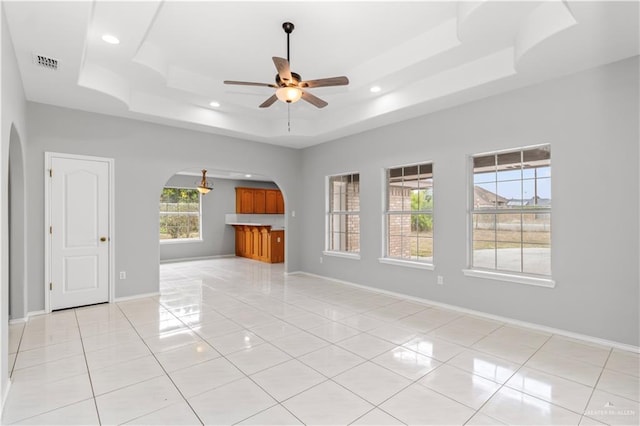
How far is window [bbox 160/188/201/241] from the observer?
9391 millimetres

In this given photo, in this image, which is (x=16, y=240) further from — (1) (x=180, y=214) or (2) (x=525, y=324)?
(2) (x=525, y=324)

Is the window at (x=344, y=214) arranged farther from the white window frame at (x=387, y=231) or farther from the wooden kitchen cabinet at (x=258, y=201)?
the wooden kitchen cabinet at (x=258, y=201)

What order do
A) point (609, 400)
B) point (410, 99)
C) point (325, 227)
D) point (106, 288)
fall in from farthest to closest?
point (325, 227)
point (106, 288)
point (410, 99)
point (609, 400)

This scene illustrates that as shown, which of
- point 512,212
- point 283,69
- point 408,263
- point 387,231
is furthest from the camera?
point 387,231

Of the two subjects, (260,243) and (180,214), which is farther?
(180,214)

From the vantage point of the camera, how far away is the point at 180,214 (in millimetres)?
9633

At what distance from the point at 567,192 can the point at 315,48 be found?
3154 mm

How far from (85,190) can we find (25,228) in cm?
84

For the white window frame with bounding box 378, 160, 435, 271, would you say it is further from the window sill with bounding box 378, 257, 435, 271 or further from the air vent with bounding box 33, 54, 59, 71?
the air vent with bounding box 33, 54, 59, 71

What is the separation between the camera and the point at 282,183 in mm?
6906

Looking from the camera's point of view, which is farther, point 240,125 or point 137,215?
point 240,125

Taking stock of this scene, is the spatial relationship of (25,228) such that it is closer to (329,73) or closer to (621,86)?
(329,73)

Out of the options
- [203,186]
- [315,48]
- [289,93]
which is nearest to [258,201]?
[203,186]

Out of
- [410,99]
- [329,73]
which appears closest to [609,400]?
[410,99]
